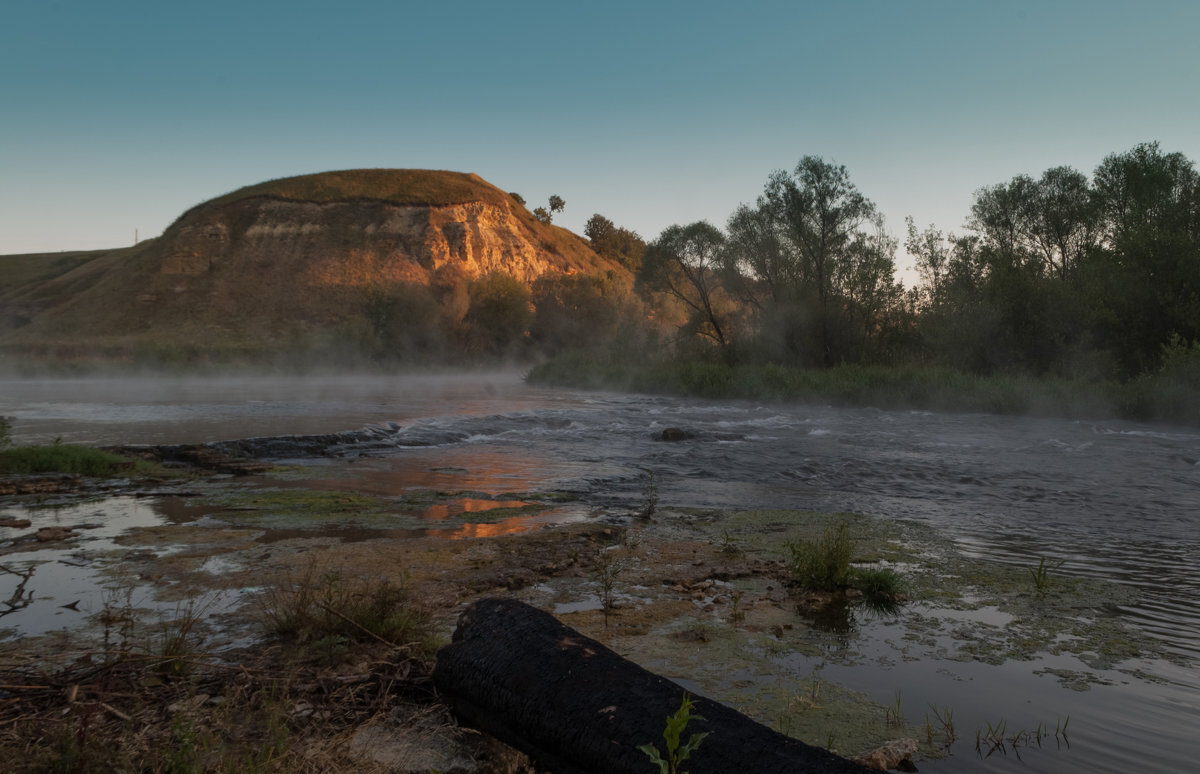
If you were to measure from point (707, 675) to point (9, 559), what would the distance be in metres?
6.90

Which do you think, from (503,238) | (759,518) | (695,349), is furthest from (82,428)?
(503,238)

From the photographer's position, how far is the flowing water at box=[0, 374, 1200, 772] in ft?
14.0

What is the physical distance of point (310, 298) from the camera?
77688 mm

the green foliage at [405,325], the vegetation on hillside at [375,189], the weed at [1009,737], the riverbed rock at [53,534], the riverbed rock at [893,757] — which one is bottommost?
the riverbed rock at [53,534]

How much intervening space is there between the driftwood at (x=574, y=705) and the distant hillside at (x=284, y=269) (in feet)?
209

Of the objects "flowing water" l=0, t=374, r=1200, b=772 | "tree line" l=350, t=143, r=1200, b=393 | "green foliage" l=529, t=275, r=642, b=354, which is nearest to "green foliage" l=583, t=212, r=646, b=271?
"green foliage" l=529, t=275, r=642, b=354

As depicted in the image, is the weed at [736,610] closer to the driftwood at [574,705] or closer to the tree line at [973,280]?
the driftwood at [574,705]

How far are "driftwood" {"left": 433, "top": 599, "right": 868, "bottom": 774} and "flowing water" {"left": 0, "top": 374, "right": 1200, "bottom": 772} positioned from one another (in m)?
1.45

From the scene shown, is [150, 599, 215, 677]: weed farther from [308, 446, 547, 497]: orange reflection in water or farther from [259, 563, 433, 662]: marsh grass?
[308, 446, 547, 497]: orange reflection in water

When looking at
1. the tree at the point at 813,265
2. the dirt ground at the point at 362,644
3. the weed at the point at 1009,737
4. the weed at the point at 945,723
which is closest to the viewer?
the dirt ground at the point at 362,644

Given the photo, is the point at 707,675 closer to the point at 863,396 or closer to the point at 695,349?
the point at 863,396

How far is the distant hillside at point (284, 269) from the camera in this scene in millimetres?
69500

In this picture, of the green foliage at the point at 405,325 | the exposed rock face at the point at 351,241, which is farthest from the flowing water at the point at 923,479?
the exposed rock face at the point at 351,241

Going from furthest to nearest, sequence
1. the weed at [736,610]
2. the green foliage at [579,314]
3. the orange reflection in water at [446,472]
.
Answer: the green foliage at [579,314]
the orange reflection in water at [446,472]
the weed at [736,610]
